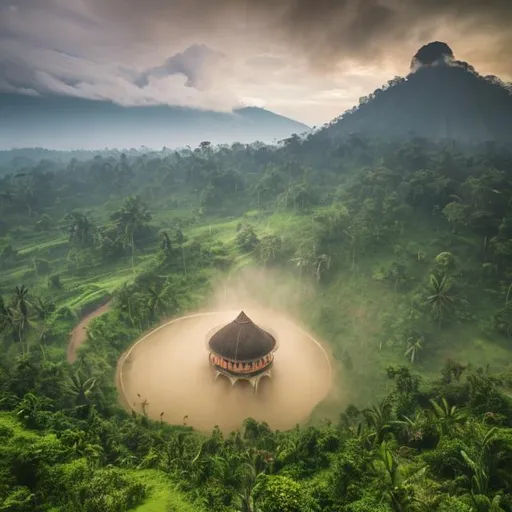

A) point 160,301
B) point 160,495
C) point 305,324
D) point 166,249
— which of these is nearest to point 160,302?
point 160,301

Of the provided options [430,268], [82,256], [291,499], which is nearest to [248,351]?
[291,499]

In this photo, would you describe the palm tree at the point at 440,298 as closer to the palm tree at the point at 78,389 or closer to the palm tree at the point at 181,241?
the palm tree at the point at 181,241

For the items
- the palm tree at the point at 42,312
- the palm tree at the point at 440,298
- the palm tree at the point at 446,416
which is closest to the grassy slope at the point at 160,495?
the palm tree at the point at 446,416

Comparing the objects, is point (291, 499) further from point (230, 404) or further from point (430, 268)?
point (430, 268)

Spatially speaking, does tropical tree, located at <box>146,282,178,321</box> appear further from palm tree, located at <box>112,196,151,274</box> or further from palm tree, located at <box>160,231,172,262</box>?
palm tree, located at <box>112,196,151,274</box>

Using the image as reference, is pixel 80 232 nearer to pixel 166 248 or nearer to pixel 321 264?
pixel 166 248

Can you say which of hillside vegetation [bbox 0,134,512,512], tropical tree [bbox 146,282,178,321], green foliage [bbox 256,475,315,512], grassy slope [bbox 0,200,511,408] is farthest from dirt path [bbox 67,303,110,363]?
green foliage [bbox 256,475,315,512]

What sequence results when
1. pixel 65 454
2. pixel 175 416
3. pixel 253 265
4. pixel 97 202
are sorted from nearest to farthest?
pixel 65 454
pixel 175 416
pixel 253 265
pixel 97 202
